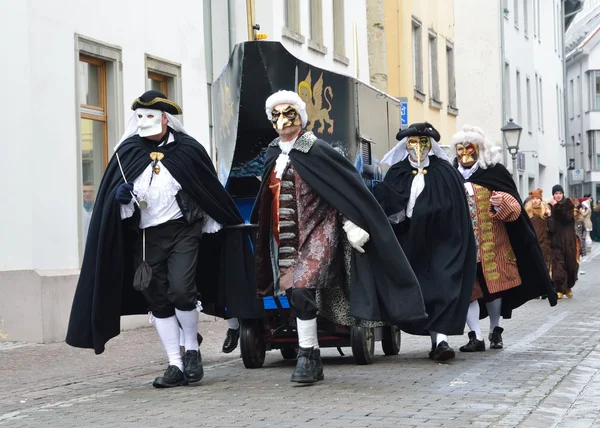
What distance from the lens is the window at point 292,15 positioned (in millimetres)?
22484

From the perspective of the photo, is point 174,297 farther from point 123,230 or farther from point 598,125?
point 598,125

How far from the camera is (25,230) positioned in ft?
45.2

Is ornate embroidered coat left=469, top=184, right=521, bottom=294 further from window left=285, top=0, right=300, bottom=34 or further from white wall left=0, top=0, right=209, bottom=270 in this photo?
window left=285, top=0, right=300, bottom=34

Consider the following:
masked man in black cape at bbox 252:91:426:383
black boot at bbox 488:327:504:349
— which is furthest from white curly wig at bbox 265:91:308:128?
black boot at bbox 488:327:504:349

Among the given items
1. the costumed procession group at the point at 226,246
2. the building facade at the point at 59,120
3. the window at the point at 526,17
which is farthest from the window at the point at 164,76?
the window at the point at 526,17

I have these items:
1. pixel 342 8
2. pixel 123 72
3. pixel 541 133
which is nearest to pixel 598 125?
pixel 541 133

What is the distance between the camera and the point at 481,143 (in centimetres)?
1191

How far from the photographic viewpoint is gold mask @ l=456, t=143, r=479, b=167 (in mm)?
11883

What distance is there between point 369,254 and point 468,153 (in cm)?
324

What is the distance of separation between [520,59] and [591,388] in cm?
3897

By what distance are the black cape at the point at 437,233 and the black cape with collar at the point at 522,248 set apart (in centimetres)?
95

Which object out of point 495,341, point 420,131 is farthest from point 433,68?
point 420,131

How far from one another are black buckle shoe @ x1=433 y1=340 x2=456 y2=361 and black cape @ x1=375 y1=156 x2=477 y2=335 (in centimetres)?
20

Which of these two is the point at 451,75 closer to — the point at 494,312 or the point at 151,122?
the point at 494,312
